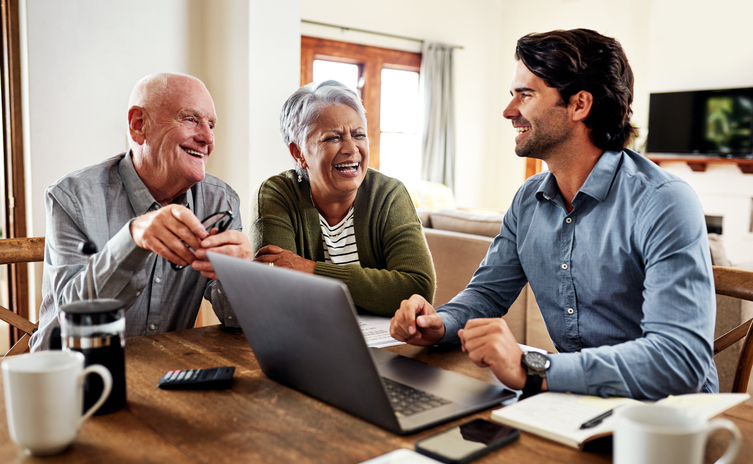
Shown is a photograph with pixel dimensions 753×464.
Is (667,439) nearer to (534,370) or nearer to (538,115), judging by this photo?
(534,370)

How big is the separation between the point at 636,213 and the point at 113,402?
0.97 meters

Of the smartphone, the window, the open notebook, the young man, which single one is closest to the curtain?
the window

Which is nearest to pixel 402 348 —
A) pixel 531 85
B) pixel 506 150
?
pixel 531 85

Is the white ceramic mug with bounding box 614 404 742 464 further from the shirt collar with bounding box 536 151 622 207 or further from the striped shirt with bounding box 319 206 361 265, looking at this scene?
the striped shirt with bounding box 319 206 361 265

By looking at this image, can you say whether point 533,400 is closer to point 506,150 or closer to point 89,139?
point 89,139

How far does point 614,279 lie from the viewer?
1.18m

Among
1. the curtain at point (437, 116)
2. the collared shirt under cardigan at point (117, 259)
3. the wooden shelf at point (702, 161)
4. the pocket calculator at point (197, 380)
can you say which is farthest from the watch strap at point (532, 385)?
the curtain at point (437, 116)

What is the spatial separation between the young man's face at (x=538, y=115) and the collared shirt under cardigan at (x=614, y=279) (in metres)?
0.08

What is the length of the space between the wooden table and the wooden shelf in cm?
568

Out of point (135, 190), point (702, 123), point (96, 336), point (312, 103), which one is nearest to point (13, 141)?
point (135, 190)

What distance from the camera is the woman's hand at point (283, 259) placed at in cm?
149

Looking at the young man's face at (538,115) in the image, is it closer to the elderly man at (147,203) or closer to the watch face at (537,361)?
the watch face at (537,361)

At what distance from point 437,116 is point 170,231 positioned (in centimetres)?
601

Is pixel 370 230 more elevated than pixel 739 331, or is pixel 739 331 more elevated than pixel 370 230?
pixel 370 230
